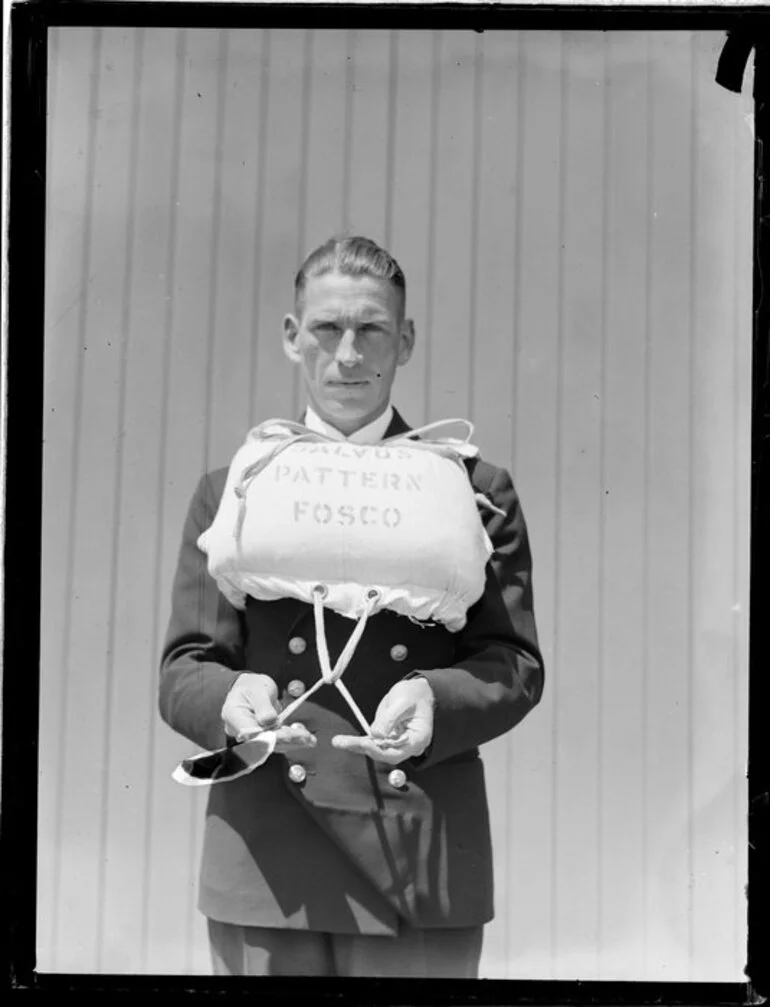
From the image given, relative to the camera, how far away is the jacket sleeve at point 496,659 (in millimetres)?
3250

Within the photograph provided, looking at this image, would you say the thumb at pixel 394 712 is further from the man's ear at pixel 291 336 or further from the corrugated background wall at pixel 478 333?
the man's ear at pixel 291 336

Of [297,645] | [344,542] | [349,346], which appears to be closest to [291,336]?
[349,346]

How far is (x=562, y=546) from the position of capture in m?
3.50

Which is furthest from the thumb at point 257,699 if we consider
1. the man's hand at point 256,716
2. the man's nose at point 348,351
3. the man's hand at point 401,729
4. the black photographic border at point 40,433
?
the man's nose at point 348,351

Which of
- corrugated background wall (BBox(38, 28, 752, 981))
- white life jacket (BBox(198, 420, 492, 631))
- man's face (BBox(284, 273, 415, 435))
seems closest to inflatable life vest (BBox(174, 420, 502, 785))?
white life jacket (BBox(198, 420, 492, 631))

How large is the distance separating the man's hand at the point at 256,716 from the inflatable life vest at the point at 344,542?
17 mm

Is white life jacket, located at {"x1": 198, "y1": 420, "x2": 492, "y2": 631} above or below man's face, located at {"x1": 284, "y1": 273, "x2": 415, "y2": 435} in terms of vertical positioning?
below

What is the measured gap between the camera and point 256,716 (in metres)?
3.22

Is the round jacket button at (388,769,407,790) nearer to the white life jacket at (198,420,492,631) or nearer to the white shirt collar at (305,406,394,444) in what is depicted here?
the white life jacket at (198,420,492,631)

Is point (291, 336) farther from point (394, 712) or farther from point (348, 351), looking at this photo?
point (394, 712)

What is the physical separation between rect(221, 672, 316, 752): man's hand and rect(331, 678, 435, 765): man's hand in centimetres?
6

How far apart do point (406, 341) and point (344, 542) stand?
44 cm

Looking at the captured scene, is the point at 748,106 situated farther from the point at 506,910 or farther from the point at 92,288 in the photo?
the point at 506,910

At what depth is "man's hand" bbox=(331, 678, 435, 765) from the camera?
3203mm
